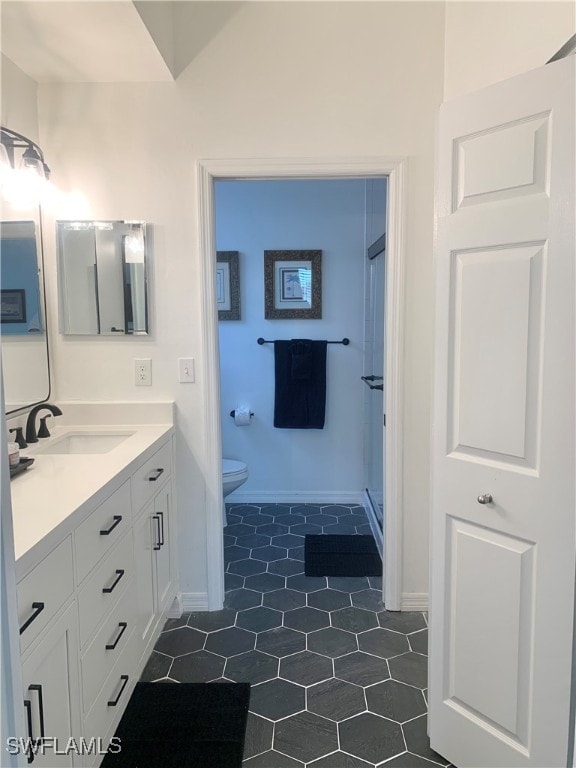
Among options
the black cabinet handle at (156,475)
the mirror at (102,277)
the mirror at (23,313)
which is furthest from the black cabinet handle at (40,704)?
the mirror at (102,277)

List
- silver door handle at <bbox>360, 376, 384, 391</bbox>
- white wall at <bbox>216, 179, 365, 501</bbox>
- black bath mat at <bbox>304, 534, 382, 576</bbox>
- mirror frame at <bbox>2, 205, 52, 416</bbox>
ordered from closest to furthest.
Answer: mirror frame at <bbox>2, 205, 52, 416</bbox> < black bath mat at <bbox>304, 534, 382, 576</bbox> < silver door handle at <bbox>360, 376, 384, 391</bbox> < white wall at <bbox>216, 179, 365, 501</bbox>

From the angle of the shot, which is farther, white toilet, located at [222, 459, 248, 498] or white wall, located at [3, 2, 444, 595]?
white toilet, located at [222, 459, 248, 498]

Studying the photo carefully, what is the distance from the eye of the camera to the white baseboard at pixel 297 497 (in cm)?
379

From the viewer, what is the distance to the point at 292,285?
11.9 ft

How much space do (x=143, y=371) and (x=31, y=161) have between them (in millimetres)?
945

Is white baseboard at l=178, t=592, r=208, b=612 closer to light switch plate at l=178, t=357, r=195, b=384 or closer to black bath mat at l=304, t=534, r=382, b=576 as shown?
Answer: black bath mat at l=304, t=534, r=382, b=576

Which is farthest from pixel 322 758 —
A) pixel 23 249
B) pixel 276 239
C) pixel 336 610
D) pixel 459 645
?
pixel 276 239

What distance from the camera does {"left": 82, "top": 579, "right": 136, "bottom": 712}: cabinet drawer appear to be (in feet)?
4.41

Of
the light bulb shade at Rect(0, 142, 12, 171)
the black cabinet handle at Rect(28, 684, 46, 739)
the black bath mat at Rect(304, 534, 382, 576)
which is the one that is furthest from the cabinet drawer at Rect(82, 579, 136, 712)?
the light bulb shade at Rect(0, 142, 12, 171)

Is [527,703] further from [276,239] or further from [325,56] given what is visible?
[276,239]

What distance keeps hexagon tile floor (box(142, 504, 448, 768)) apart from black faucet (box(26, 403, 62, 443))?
1013 millimetres

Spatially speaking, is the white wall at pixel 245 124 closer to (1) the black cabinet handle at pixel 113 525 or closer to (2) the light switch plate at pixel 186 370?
(2) the light switch plate at pixel 186 370

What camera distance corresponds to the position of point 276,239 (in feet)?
11.8

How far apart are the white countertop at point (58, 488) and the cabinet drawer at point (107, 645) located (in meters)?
0.38
